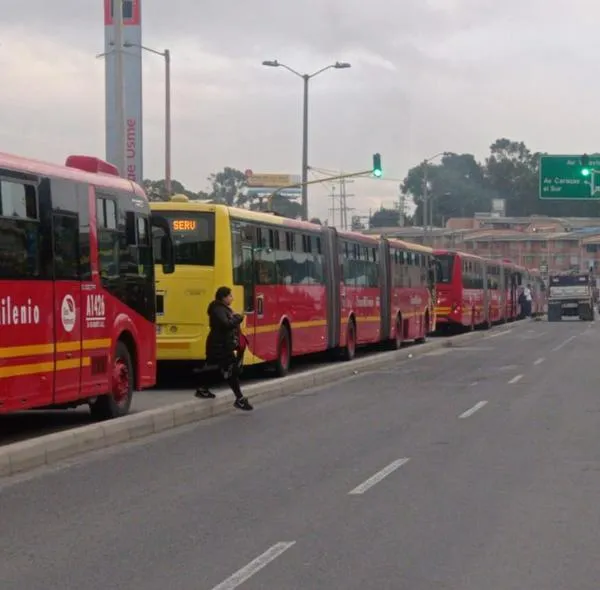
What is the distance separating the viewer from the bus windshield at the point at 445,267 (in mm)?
48281

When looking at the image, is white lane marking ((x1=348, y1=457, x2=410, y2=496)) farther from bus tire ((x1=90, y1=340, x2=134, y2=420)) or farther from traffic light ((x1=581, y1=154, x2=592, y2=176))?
traffic light ((x1=581, y1=154, x2=592, y2=176))

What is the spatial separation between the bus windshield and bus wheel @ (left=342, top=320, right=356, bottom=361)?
17.7m

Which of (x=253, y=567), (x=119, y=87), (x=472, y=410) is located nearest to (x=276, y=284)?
Result: (x=119, y=87)

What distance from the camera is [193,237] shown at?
21.0 metres

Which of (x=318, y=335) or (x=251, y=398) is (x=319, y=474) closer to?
(x=251, y=398)

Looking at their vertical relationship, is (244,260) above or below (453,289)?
above

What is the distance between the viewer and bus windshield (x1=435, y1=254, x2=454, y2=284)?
48.3 meters

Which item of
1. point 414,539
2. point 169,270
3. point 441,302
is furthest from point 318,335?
point 441,302

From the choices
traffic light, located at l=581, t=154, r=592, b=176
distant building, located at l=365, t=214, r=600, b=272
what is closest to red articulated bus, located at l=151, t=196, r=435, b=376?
traffic light, located at l=581, t=154, r=592, b=176

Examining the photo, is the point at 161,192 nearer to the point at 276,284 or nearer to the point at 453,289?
the point at 453,289

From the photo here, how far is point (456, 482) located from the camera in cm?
1136

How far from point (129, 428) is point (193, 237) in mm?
6440

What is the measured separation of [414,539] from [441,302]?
40143 millimetres

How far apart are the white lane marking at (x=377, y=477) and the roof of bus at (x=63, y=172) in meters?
5.03
